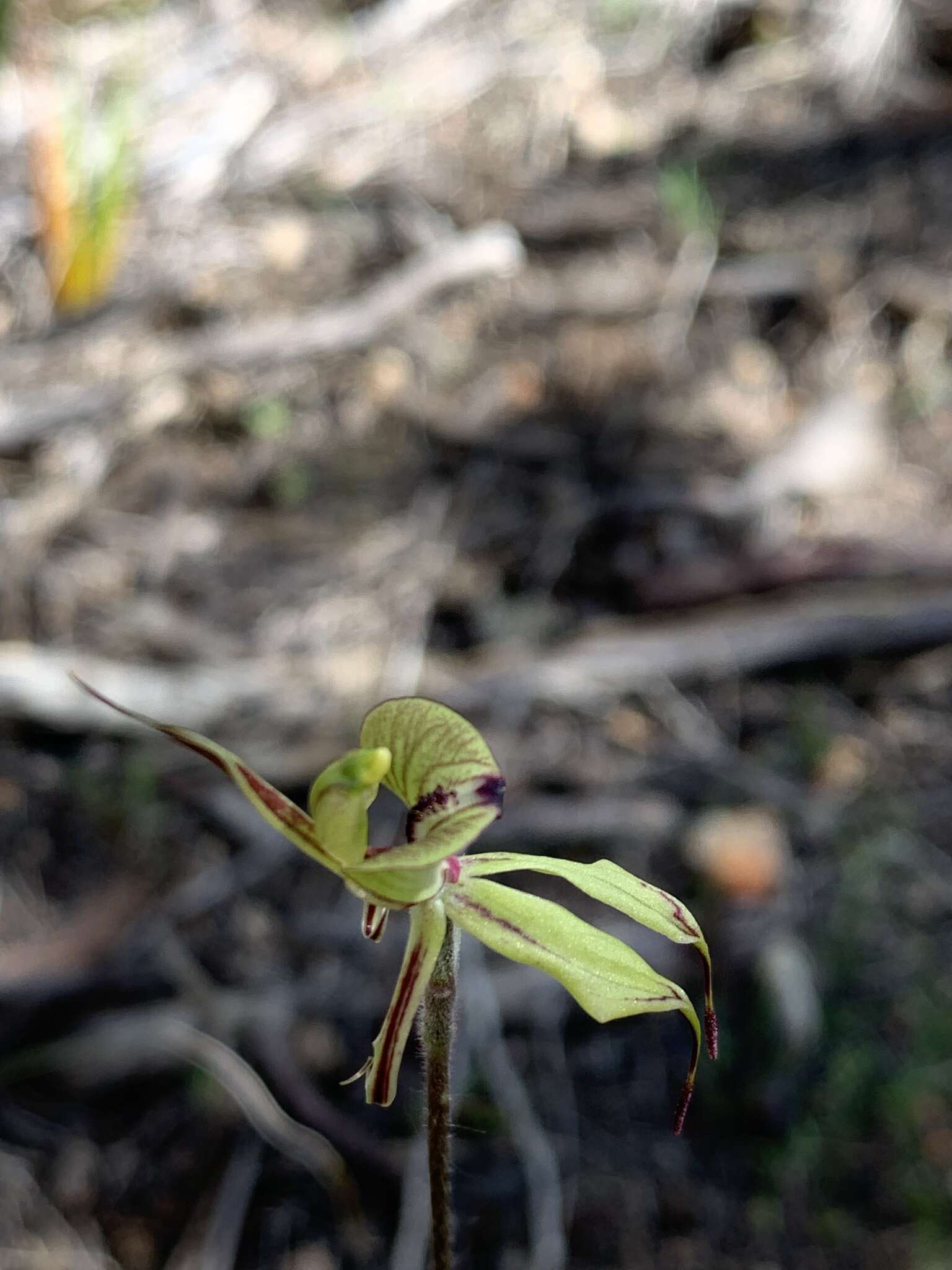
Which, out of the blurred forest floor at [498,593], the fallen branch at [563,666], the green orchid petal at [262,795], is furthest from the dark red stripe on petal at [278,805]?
the fallen branch at [563,666]

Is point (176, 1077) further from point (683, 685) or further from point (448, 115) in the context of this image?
point (448, 115)

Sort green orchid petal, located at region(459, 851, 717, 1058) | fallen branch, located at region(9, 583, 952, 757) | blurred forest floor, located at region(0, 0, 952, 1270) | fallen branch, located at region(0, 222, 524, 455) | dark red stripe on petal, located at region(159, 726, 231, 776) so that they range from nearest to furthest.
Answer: dark red stripe on petal, located at region(159, 726, 231, 776)
green orchid petal, located at region(459, 851, 717, 1058)
blurred forest floor, located at region(0, 0, 952, 1270)
fallen branch, located at region(9, 583, 952, 757)
fallen branch, located at region(0, 222, 524, 455)

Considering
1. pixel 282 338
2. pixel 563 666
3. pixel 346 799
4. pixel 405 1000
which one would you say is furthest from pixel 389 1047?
pixel 282 338

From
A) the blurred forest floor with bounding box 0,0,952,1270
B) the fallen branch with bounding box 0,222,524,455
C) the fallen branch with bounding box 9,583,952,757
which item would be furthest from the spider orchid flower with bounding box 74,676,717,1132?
the fallen branch with bounding box 0,222,524,455

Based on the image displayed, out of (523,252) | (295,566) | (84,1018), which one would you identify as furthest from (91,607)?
(523,252)

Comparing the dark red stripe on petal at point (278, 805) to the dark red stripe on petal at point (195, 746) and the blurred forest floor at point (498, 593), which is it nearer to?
the dark red stripe on petal at point (195, 746)

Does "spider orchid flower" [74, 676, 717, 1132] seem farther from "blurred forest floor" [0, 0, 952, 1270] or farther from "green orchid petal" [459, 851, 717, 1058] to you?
"blurred forest floor" [0, 0, 952, 1270]
